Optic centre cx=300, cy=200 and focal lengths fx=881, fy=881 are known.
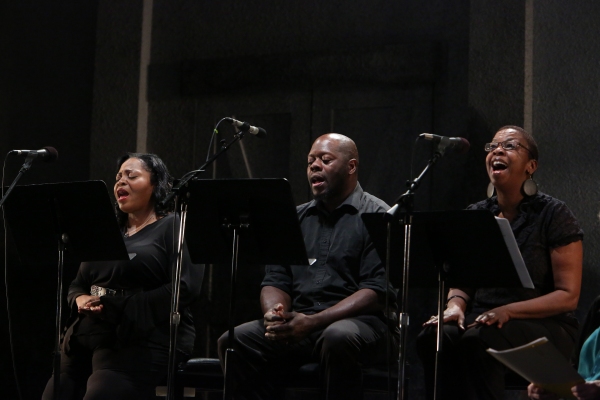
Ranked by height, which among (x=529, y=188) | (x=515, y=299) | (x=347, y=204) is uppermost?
(x=529, y=188)

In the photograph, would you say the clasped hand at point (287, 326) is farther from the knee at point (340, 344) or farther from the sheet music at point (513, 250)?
the sheet music at point (513, 250)

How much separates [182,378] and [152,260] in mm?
595

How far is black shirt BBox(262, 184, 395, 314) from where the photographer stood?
425 centimetres

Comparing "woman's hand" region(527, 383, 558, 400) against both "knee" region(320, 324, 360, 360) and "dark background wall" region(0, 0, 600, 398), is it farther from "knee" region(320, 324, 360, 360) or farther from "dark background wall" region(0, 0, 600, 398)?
"dark background wall" region(0, 0, 600, 398)

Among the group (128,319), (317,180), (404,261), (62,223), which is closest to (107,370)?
(128,319)

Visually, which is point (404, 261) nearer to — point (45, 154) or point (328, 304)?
point (328, 304)

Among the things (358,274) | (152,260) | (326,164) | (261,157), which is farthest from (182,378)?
(261,157)

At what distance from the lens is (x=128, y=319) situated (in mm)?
4141

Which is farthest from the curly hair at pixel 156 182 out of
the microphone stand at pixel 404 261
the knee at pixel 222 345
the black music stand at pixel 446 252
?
the microphone stand at pixel 404 261

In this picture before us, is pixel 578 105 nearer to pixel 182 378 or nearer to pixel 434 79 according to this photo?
pixel 434 79

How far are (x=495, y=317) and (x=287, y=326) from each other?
0.92 metres

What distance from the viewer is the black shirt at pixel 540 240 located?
3.98m

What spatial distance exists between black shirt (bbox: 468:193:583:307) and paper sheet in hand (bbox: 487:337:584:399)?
4.12ft

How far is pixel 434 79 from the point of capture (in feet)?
18.8
